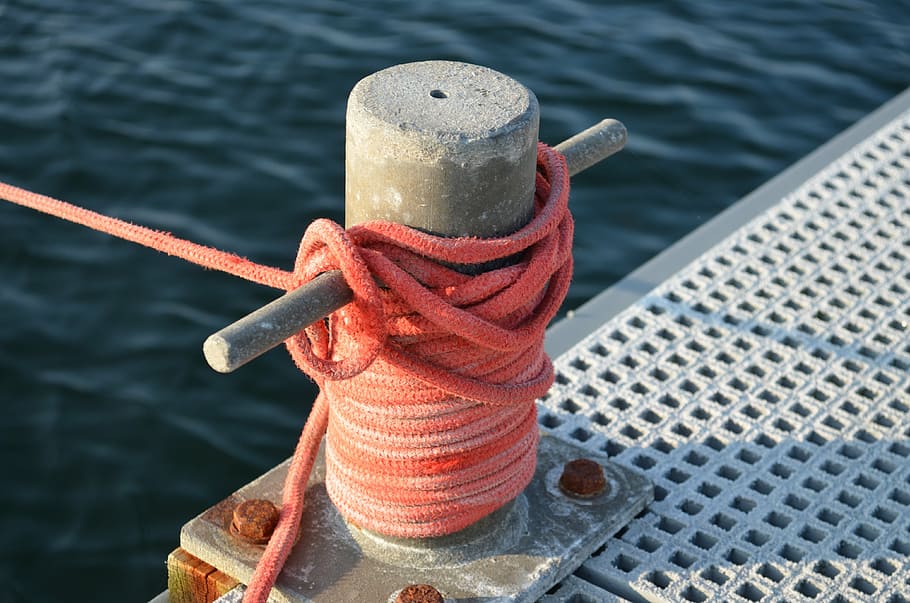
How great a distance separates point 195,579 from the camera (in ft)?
10.2

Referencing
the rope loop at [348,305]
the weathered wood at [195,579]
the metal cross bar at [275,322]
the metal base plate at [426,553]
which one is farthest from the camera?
the weathered wood at [195,579]

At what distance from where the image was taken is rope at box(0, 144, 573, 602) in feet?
8.65

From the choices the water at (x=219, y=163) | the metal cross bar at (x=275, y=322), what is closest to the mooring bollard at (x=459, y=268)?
the metal cross bar at (x=275, y=322)

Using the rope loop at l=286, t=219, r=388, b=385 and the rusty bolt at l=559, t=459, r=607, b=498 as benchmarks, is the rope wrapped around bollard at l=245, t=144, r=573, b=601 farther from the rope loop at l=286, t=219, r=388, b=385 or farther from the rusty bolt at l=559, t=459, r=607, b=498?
the rusty bolt at l=559, t=459, r=607, b=498

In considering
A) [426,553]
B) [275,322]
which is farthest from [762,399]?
[275,322]

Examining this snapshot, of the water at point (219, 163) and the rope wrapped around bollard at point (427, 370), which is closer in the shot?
the rope wrapped around bollard at point (427, 370)

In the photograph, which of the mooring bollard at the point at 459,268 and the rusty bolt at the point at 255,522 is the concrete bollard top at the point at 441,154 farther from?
the rusty bolt at the point at 255,522

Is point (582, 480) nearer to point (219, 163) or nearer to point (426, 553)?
point (426, 553)

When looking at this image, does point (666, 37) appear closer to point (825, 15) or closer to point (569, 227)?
point (825, 15)

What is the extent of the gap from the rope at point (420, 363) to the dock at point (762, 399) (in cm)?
38

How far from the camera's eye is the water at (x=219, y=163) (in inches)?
179

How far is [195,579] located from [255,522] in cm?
21

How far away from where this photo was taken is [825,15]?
7715 millimetres

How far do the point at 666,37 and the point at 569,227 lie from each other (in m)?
4.59
